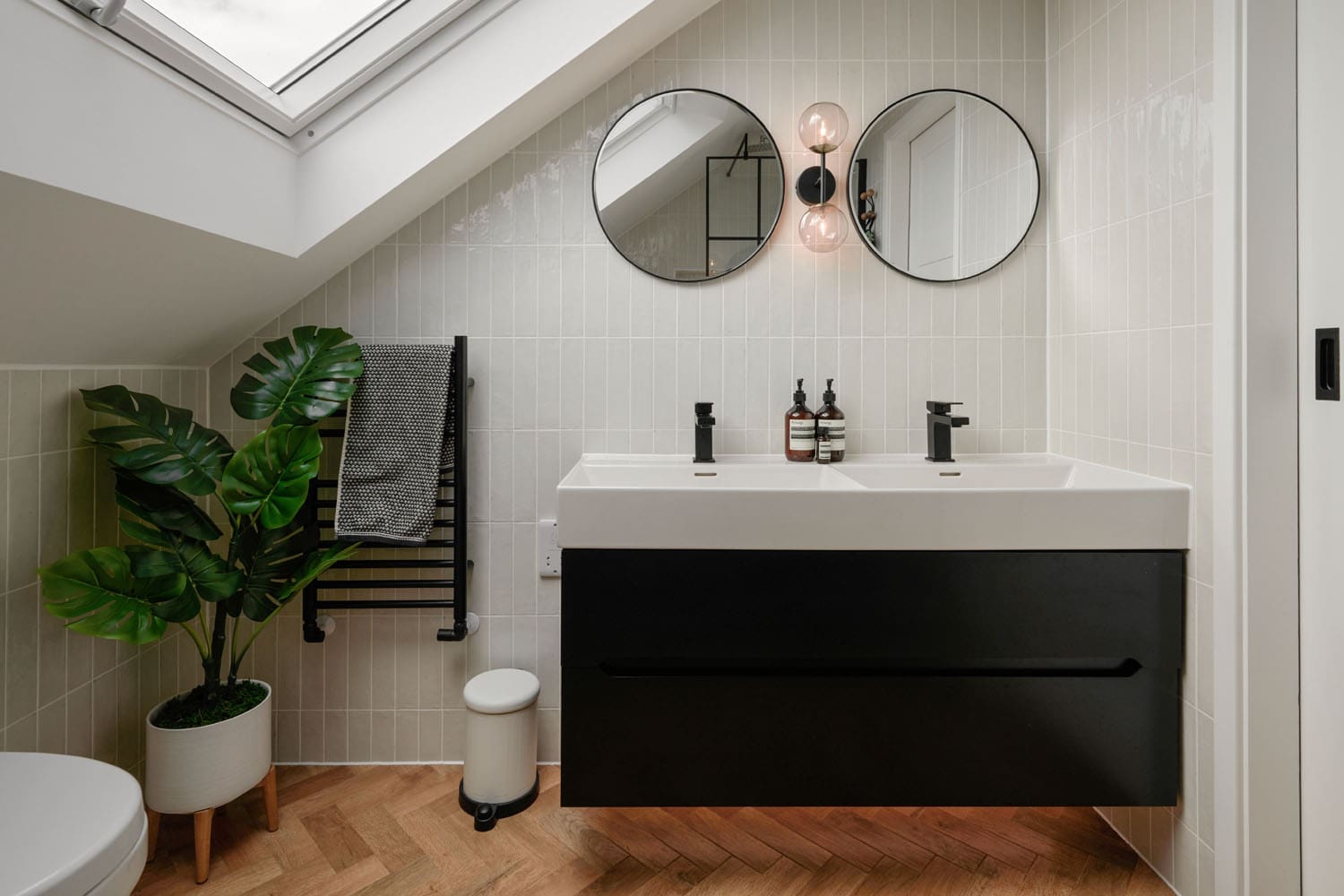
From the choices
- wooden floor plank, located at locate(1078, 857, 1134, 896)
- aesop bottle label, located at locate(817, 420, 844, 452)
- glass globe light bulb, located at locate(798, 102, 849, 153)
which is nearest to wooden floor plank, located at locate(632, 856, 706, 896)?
wooden floor plank, located at locate(1078, 857, 1134, 896)

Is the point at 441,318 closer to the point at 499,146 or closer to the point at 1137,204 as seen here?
the point at 499,146

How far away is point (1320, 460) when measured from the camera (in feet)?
4.09

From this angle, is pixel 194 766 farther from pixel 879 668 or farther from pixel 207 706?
pixel 879 668

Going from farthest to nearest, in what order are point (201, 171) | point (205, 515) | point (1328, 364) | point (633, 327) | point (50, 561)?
1. point (633, 327)
2. point (205, 515)
3. point (50, 561)
4. point (201, 171)
5. point (1328, 364)

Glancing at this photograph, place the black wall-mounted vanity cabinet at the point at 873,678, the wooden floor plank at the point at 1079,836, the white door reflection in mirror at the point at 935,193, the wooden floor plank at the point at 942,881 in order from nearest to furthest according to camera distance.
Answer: the black wall-mounted vanity cabinet at the point at 873,678 → the wooden floor plank at the point at 942,881 → the wooden floor plank at the point at 1079,836 → the white door reflection in mirror at the point at 935,193

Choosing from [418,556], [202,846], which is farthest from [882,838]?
[202,846]

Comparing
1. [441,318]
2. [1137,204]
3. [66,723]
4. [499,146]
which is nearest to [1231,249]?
[1137,204]

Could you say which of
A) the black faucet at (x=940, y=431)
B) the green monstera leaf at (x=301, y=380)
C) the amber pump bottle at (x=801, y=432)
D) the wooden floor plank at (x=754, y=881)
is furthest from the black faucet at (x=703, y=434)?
the wooden floor plank at (x=754, y=881)

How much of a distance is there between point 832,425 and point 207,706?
1584mm

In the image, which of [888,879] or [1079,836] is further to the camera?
[1079,836]

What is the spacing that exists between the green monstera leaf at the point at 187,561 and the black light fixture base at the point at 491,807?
73 cm

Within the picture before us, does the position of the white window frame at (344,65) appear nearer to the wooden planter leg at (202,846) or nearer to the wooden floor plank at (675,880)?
the wooden planter leg at (202,846)

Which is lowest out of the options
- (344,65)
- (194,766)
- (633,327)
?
(194,766)

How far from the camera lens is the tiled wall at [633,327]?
1.97m
